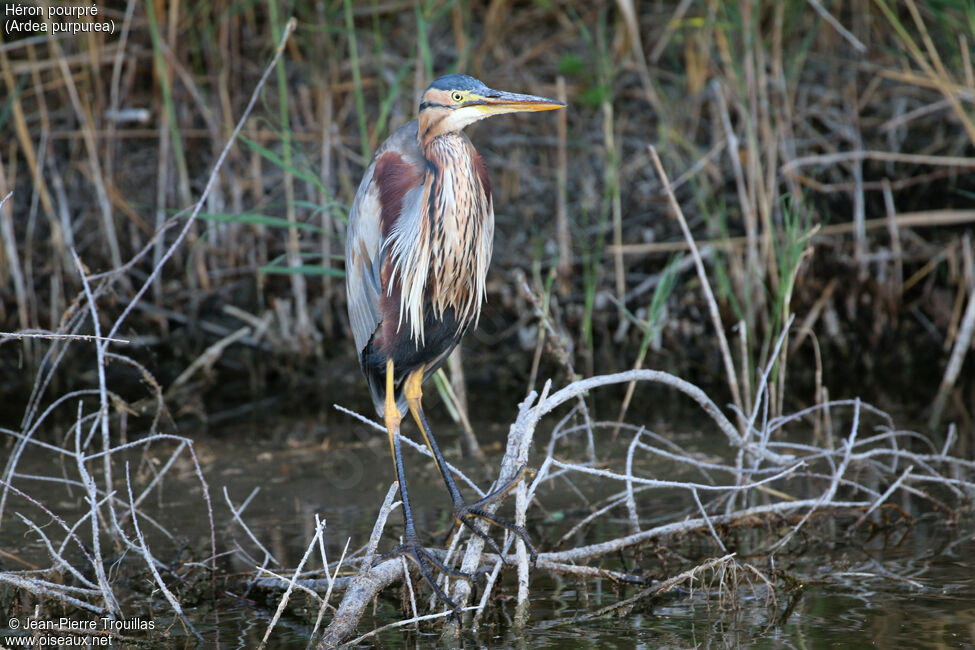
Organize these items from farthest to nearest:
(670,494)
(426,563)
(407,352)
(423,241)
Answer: (670,494)
(407,352)
(423,241)
(426,563)

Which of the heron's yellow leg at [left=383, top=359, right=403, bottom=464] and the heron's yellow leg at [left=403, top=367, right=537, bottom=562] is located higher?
the heron's yellow leg at [left=383, top=359, right=403, bottom=464]

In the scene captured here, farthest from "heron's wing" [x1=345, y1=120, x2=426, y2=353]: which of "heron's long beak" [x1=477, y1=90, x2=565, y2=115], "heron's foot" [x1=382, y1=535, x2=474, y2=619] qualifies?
"heron's foot" [x1=382, y1=535, x2=474, y2=619]

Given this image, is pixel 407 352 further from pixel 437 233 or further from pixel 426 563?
pixel 426 563

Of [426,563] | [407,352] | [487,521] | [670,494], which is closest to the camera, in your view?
[426,563]

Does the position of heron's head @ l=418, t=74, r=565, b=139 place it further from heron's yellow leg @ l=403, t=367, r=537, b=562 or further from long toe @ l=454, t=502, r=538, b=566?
long toe @ l=454, t=502, r=538, b=566

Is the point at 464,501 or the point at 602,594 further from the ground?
the point at 464,501

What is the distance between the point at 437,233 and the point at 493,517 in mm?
883

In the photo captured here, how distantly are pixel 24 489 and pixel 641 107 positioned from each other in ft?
14.0

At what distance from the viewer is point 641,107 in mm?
6820

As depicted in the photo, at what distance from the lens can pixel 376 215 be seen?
11.2 ft

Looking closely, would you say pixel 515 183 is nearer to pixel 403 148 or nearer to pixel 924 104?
pixel 924 104

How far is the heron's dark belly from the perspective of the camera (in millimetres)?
3484

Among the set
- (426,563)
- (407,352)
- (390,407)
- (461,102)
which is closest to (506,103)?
(461,102)

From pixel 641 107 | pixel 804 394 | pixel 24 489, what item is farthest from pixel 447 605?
pixel 641 107
